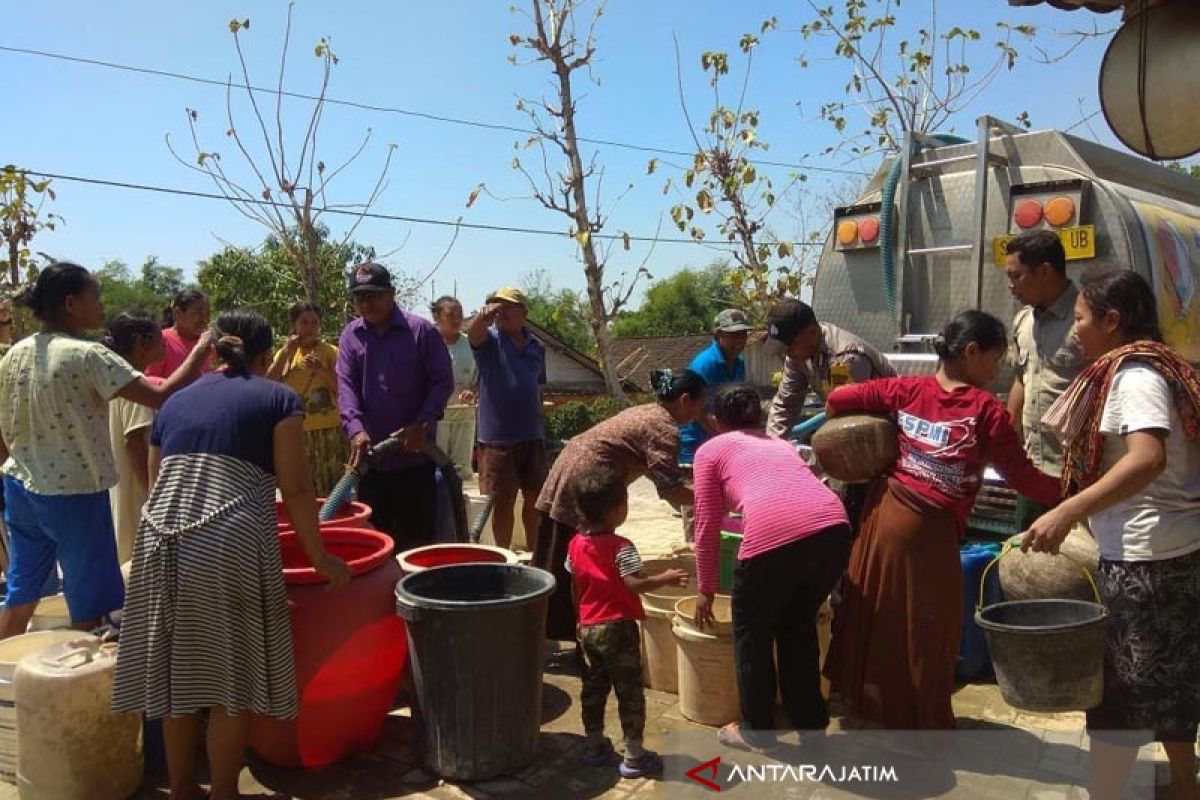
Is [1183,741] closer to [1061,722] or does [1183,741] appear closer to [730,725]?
[1061,722]

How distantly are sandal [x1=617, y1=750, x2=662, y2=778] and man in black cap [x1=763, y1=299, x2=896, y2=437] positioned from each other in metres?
1.86

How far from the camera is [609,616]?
3420 millimetres

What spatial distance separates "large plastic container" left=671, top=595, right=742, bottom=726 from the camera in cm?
376

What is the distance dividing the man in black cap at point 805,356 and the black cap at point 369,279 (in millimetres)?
1966

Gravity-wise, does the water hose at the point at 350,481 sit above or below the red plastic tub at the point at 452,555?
above

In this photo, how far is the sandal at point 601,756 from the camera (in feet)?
11.4

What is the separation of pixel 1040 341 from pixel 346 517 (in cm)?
327

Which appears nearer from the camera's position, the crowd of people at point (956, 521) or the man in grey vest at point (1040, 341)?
the crowd of people at point (956, 521)

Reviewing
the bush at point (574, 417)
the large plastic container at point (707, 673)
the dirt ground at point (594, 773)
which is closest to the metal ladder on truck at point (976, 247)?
the dirt ground at point (594, 773)

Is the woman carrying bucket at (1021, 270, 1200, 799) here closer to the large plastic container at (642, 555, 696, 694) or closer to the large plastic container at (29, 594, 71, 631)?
the large plastic container at (642, 555, 696, 694)

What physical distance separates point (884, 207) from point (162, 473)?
4.09 m

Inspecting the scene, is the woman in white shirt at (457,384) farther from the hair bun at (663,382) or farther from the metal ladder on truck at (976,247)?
the metal ladder on truck at (976,247)

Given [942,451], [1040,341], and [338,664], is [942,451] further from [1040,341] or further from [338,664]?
[338,664]

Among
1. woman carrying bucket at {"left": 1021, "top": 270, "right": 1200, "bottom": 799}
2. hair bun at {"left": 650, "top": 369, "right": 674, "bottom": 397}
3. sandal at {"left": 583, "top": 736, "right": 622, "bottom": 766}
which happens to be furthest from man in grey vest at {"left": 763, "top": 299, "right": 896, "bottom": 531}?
sandal at {"left": 583, "top": 736, "right": 622, "bottom": 766}
